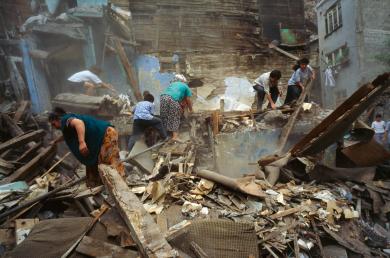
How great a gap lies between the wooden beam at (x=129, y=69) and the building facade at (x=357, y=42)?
9.58 metres

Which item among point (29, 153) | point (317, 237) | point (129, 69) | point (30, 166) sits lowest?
point (317, 237)

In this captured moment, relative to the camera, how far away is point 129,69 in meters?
→ 10.5

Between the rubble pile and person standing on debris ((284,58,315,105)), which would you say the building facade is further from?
the rubble pile

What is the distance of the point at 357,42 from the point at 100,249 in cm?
1595

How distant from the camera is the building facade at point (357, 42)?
1470 centimetres

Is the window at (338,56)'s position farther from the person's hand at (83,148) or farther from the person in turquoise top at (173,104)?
the person's hand at (83,148)

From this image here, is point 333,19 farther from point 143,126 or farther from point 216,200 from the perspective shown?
point 216,200

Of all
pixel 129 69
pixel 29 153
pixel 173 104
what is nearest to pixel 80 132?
pixel 29 153

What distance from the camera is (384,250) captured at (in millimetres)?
3879

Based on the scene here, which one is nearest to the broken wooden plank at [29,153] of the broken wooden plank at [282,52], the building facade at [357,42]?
the broken wooden plank at [282,52]

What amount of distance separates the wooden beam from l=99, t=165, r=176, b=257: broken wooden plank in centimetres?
741

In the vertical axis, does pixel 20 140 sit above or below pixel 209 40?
below

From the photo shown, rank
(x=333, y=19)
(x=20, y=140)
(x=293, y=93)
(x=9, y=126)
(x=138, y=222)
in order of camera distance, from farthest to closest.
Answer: (x=333, y=19) → (x=293, y=93) → (x=9, y=126) → (x=20, y=140) → (x=138, y=222)

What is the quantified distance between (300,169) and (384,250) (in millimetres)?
1567
